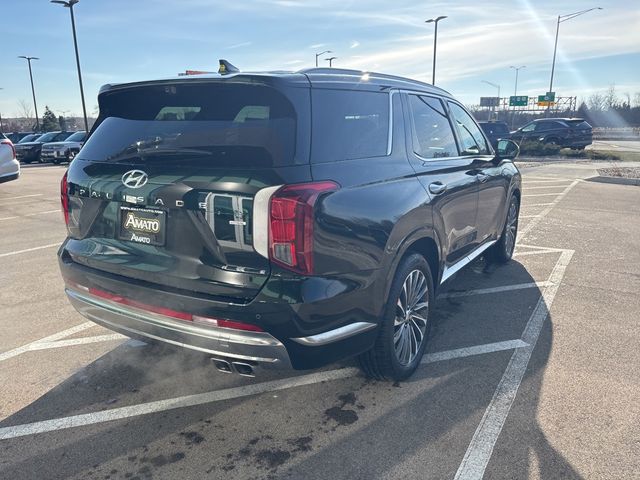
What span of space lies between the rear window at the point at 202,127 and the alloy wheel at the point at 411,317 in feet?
4.21

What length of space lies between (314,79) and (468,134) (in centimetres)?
242

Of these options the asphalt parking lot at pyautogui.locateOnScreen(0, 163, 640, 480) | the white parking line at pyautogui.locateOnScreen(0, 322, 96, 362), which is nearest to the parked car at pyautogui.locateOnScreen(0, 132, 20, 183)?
the asphalt parking lot at pyautogui.locateOnScreen(0, 163, 640, 480)

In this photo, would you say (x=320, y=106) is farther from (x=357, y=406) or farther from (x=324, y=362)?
(x=357, y=406)

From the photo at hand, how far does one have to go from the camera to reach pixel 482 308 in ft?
15.0

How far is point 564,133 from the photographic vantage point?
25.8 meters

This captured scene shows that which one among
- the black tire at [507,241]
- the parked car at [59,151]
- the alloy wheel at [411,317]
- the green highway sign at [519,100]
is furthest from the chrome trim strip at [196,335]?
the green highway sign at [519,100]

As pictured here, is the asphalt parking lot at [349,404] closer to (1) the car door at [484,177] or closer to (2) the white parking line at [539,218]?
(1) the car door at [484,177]

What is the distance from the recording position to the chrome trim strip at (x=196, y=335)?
2428 mm

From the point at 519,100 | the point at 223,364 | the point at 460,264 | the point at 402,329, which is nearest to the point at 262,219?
the point at 223,364

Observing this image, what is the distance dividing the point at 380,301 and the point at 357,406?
69cm

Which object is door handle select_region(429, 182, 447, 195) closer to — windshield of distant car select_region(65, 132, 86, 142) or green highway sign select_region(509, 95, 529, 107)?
windshield of distant car select_region(65, 132, 86, 142)

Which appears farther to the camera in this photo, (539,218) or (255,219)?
(539,218)

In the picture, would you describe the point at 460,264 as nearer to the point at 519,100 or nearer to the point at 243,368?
the point at 243,368

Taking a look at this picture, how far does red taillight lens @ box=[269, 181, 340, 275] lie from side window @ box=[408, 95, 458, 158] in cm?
134
